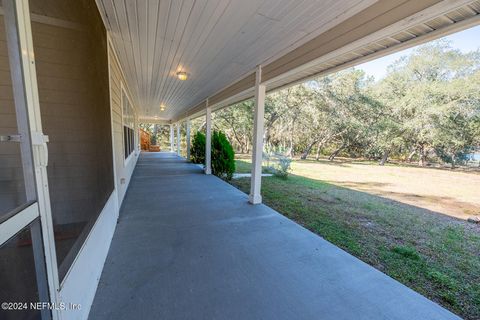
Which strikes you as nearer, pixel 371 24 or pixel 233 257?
pixel 371 24

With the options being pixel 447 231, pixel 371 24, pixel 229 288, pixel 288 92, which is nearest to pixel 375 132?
pixel 288 92

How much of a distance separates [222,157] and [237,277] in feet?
17.0

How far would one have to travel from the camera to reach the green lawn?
2215mm

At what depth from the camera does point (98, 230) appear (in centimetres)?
201

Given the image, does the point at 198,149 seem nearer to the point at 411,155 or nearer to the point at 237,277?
the point at 237,277

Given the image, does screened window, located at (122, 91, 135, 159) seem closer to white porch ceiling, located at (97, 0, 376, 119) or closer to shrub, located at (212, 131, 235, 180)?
white porch ceiling, located at (97, 0, 376, 119)

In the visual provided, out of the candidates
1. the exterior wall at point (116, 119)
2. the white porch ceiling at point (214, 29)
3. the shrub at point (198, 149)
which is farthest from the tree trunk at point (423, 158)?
the exterior wall at point (116, 119)

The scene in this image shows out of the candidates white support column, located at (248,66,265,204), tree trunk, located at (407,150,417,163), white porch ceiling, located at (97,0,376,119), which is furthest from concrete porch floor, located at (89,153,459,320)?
tree trunk, located at (407,150,417,163)

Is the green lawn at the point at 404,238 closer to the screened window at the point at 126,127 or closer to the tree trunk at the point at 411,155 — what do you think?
the screened window at the point at 126,127

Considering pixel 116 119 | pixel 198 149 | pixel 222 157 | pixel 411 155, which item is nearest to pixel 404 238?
pixel 116 119

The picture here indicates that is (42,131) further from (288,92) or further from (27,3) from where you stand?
(288,92)

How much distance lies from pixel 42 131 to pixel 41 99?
0.15 m

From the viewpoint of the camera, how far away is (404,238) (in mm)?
3379

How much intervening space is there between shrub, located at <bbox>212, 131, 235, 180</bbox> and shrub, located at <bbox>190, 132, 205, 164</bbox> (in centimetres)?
179
